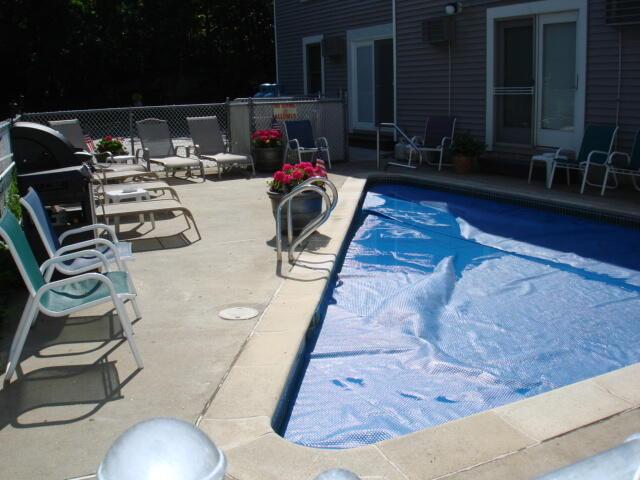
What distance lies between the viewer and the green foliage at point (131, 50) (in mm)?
21984

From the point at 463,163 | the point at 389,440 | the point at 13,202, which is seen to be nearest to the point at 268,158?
the point at 463,163

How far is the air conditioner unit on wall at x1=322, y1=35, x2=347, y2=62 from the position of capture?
49.2ft

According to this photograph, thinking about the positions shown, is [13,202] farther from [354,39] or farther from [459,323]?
[354,39]

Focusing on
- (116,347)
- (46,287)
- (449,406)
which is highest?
(46,287)

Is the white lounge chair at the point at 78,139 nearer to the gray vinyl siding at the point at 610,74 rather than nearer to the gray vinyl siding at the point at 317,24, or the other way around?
the gray vinyl siding at the point at 317,24

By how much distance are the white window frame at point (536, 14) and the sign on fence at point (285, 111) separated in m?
3.06

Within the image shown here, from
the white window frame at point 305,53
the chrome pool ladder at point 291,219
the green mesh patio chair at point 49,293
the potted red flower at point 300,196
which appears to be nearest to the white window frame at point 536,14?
the potted red flower at point 300,196

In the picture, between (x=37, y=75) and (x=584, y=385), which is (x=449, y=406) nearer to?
(x=584, y=385)

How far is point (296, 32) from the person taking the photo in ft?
55.4

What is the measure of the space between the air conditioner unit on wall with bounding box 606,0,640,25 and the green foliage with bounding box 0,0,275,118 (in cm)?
1577

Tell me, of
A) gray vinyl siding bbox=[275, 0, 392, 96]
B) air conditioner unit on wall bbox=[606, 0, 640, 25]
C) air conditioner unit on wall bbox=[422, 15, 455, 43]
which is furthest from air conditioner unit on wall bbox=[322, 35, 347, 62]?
air conditioner unit on wall bbox=[606, 0, 640, 25]

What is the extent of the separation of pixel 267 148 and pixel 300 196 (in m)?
4.68

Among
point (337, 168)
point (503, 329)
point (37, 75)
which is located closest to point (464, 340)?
point (503, 329)

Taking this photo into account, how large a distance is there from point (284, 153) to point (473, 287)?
597 centimetres
